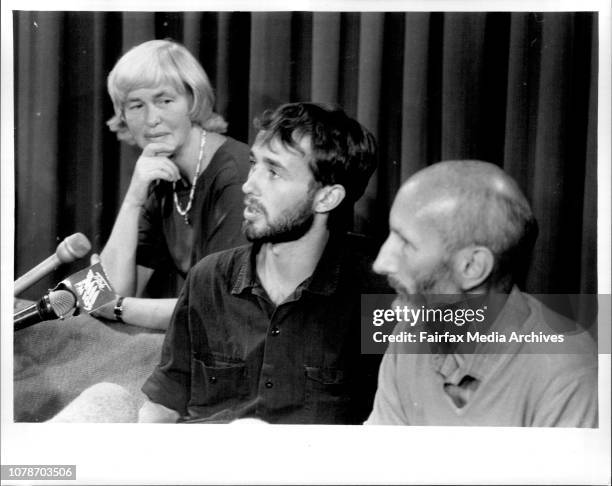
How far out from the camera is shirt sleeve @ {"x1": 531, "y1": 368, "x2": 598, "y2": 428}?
210 cm

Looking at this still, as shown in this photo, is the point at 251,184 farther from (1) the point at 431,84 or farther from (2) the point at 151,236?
(1) the point at 431,84

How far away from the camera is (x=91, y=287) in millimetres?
2219

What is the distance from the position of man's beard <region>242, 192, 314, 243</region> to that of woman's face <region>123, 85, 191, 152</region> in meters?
0.34

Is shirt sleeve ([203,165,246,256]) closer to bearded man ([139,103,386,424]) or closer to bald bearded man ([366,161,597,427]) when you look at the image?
bearded man ([139,103,386,424])

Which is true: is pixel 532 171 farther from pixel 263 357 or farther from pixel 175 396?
pixel 175 396

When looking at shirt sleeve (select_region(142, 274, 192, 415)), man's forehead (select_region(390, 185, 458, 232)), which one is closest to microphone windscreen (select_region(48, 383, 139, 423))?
shirt sleeve (select_region(142, 274, 192, 415))

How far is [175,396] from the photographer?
7.16 feet

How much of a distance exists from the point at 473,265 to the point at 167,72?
3.43 feet

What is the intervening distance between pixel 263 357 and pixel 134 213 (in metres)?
0.57

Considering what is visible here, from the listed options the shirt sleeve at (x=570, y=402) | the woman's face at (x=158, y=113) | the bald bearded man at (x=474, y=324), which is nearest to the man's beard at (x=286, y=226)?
the bald bearded man at (x=474, y=324)

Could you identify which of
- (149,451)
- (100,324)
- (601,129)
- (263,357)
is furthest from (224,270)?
(601,129)

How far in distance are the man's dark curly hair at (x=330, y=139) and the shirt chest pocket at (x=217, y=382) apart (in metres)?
0.59

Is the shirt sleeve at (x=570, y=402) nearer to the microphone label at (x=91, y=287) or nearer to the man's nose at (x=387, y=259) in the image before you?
the man's nose at (x=387, y=259)

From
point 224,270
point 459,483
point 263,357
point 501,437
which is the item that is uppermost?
point 224,270
